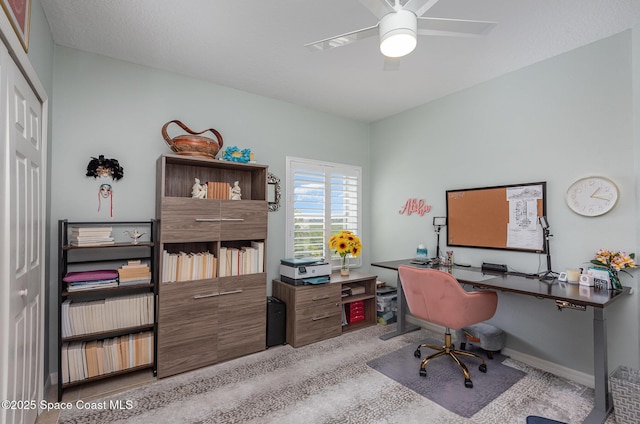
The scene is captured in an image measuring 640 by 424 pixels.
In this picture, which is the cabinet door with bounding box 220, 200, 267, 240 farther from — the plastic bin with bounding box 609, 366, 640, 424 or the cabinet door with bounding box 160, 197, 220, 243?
the plastic bin with bounding box 609, 366, 640, 424

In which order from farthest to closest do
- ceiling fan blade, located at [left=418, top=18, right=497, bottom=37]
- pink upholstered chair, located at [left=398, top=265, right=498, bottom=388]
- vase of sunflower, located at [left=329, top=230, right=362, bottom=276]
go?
vase of sunflower, located at [left=329, top=230, right=362, bottom=276]
pink upholstered chair, located at [left=398, top=265, right=498, bottom=388]
ceiling fan blade, located at [left=418, top=18, right=497, bottom=37]

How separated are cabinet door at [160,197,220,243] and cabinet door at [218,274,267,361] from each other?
49 cm

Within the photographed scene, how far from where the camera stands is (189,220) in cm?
264

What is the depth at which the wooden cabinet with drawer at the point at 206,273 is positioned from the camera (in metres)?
2.54

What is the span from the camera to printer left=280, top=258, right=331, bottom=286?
3.20 metres

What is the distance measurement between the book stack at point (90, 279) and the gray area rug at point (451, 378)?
2.28 m

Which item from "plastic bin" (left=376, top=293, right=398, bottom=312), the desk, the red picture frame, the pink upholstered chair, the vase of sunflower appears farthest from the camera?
"plastic bin" (left=376, top=293, right=398, bottom=312)

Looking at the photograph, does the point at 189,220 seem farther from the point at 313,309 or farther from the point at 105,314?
the point at 313,309

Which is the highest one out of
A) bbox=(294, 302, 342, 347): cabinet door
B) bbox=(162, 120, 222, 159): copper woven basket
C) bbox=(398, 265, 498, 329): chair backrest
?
bbox=(162, 120, 222, 159): copper woven basket

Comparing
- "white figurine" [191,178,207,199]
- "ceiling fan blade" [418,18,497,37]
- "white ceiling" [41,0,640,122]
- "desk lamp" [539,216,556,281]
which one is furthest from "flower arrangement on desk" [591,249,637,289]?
"white figurine" [191,178,207,199]

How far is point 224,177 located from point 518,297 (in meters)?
3.14

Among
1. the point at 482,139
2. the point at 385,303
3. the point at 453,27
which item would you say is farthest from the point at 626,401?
the point at 453,27

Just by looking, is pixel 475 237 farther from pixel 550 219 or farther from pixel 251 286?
pixel 251 286

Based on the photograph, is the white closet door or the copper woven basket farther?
the copper woven basket
